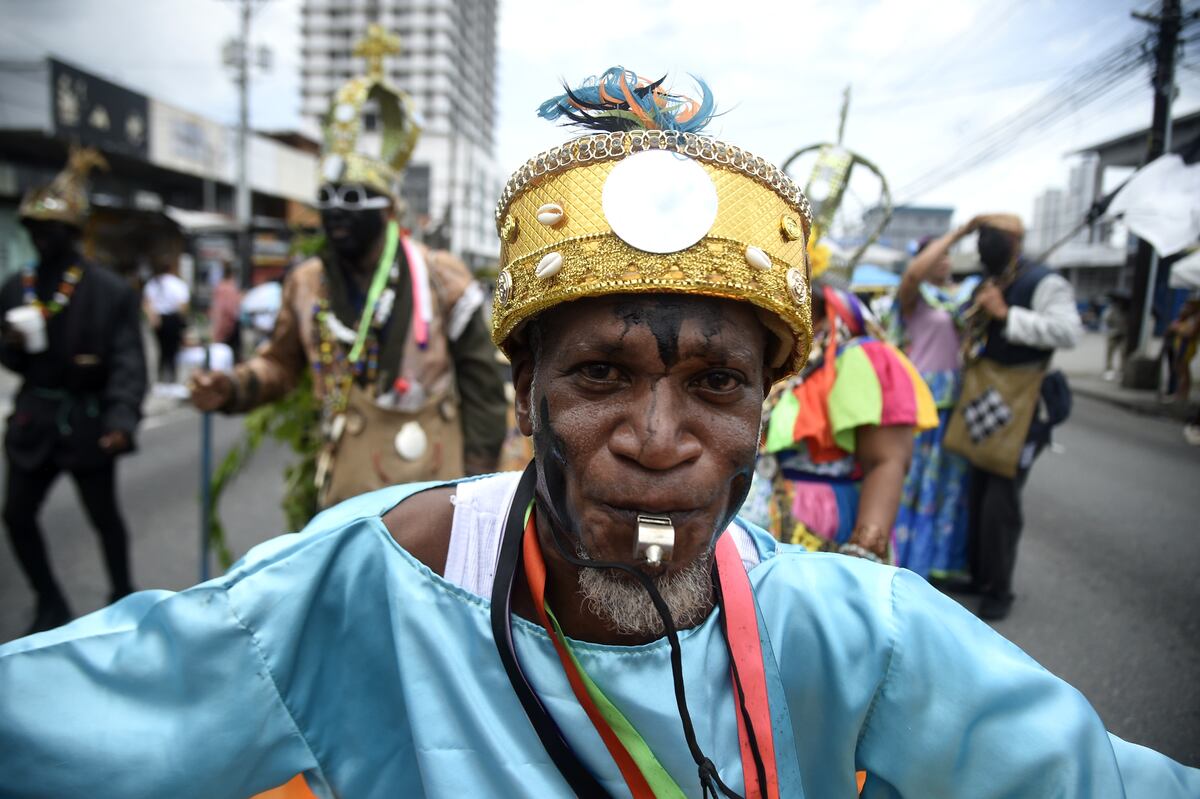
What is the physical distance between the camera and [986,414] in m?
4.49

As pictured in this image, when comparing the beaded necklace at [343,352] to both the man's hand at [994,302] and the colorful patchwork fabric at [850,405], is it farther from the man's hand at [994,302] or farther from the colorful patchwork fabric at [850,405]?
the man's hand at [994,302]

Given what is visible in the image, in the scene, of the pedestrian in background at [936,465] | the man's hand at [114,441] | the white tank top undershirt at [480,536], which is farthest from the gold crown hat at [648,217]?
the pedestrian in background at [936,465]

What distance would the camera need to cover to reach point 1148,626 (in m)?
4.33

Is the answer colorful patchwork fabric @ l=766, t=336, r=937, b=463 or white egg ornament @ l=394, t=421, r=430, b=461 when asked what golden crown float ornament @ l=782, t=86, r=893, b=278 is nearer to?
colorful patchwork fabric @ l=766, t=336, r=937, b=463

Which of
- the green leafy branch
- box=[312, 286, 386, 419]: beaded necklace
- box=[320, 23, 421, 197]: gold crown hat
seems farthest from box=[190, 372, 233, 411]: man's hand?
box=[320, 23, 421, 197]: gold crown hat

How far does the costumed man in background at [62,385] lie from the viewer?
3.86 metres

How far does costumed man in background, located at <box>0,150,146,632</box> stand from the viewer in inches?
152

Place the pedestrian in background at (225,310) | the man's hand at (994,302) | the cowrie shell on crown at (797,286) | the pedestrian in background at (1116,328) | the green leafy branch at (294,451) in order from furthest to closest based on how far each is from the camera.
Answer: the pedestrian in background at (1116,328)
the pedestrian in background at (225,310)
the man's hand at (994,302)
the green leafy branch at (294,451)
the cowrie shell on crown at (797,286)

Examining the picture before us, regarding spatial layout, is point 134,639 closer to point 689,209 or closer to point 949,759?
point 689,209

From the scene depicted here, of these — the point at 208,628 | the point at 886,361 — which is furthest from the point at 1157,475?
the point at 208,628

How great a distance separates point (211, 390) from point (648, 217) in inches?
95.1

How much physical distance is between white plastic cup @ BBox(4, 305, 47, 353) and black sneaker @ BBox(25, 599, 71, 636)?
4.26ft

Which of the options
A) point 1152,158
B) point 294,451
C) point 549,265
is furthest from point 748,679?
point 1152,158

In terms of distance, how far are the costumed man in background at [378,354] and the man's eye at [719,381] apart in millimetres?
2188
